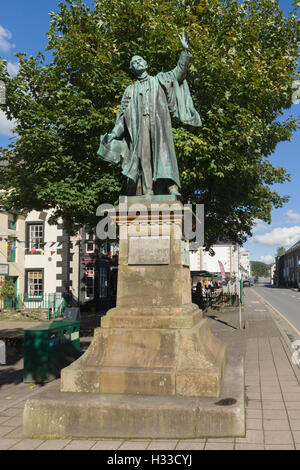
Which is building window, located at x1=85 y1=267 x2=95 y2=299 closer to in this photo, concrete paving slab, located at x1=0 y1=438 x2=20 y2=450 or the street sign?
the street sign

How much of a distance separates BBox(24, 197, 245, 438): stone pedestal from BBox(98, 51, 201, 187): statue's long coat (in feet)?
1.81

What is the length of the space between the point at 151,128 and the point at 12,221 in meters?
21.1

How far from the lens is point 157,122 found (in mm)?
5969

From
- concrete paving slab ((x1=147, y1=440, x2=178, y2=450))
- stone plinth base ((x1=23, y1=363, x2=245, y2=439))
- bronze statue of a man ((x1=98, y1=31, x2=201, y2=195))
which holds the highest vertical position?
bronze statue of a man ((x1=98, y1=31, x2=201, y2=195))

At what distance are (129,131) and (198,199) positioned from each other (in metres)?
9.89

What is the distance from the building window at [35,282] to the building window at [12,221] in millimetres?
3070

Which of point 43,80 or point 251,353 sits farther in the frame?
point 43,80

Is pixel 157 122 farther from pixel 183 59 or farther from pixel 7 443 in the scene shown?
pixel 7 443

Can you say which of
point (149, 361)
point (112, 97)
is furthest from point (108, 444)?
point (112, 97)

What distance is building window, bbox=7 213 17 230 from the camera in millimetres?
24881

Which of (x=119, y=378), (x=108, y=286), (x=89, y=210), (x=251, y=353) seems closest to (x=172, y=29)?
(x=89, y=210)

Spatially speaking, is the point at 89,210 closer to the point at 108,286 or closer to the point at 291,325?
the point at 291,325

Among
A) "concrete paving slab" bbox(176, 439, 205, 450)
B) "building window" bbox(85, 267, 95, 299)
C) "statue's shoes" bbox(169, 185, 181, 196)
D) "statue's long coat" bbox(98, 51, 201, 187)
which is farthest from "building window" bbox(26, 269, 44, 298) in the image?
"concrete paving slab" bbox(176, 439, 205, 450)

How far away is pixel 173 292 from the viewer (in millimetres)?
5391
